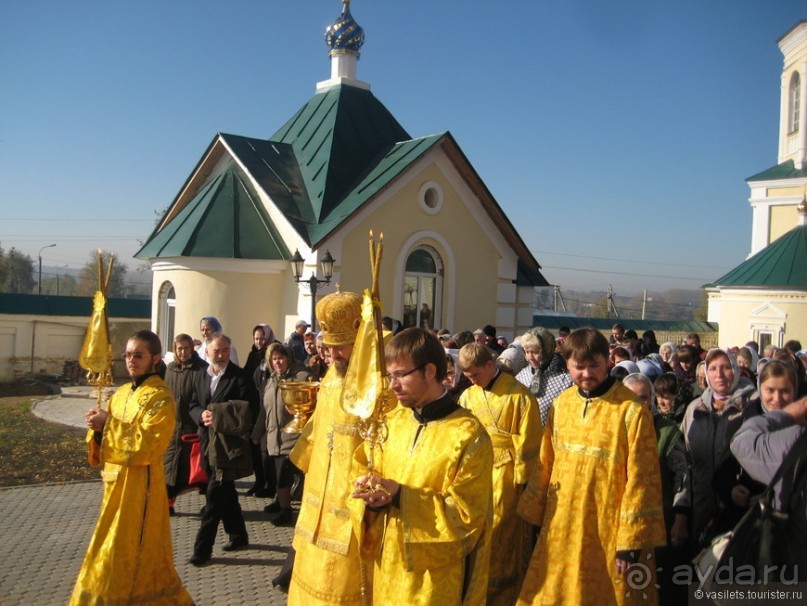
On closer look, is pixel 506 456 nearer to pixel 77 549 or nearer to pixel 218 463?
pixel 218 463

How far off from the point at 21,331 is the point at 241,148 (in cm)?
870

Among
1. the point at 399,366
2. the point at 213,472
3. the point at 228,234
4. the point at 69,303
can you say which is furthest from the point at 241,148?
the point at 399,366

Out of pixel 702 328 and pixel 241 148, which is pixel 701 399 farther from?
pixel 702 328

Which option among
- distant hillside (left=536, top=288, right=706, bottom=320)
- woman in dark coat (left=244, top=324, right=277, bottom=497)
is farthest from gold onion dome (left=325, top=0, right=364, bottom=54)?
distant hillside (left=536, top=288, right=706, bottom=320)

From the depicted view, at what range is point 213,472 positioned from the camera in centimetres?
590

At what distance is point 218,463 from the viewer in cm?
583

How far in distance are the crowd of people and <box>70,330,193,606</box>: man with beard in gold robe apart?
0.02m

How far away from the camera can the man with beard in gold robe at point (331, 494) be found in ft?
12.1

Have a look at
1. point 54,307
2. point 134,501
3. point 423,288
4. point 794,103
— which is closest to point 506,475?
point 134,501

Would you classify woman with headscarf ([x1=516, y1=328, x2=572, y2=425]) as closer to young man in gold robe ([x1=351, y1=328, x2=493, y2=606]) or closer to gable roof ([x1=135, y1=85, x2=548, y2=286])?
young man in gold robe ([x1=351, y1=328, x2=493, y2=606])

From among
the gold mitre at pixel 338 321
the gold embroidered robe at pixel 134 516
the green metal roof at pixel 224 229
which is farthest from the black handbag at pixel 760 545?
the green metal roof at pixel 224 229

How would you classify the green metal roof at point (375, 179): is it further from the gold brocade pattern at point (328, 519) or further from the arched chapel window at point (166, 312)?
the gold brocade pattern at point (328, 519)

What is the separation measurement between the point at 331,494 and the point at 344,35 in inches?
709

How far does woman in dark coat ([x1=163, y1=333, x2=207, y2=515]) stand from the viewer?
6.43 meters
